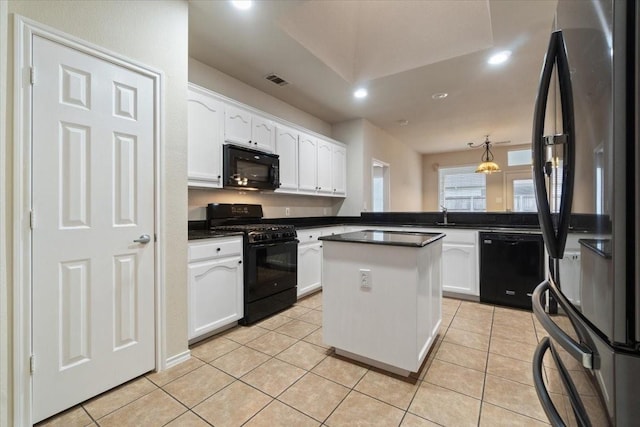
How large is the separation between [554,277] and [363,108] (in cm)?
388

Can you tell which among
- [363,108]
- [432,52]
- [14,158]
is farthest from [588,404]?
[363,108]

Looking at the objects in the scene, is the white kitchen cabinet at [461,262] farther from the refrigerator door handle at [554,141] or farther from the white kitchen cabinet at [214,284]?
the refrigerator door handle at [554,141]

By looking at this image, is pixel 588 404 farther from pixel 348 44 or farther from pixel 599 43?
pixel 348 44

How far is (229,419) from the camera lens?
1521 millimetres

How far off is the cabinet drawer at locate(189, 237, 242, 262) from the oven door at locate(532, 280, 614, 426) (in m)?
2.17

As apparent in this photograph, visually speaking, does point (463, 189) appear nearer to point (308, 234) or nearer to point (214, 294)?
point (308, 234)

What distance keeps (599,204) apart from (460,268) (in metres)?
3.28

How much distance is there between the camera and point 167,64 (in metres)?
2.04

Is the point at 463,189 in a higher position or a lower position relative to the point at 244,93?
lower

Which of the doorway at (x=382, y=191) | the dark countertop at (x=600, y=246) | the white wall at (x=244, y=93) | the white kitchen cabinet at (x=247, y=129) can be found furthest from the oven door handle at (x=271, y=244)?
the doorway at (x=382, y=191)

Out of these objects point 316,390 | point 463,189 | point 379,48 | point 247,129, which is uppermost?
point 379,48

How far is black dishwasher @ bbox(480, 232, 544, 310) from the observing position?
309cm

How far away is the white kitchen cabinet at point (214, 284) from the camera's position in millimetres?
2291

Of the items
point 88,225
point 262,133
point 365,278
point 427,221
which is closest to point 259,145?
point 262,133
